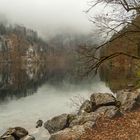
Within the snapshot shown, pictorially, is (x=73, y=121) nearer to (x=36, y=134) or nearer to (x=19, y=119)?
(x=36, y=134)

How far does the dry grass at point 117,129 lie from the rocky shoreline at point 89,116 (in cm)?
87

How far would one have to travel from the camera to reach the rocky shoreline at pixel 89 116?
3419 cm

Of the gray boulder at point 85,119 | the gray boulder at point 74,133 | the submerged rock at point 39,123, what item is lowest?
the submerged rock at point 39,123

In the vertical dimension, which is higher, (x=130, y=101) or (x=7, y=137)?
(x=130, y=101)

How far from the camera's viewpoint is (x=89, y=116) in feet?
123

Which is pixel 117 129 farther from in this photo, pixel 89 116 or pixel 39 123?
pixel 39 123

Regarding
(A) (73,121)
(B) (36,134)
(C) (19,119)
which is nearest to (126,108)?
(A) (73,121)

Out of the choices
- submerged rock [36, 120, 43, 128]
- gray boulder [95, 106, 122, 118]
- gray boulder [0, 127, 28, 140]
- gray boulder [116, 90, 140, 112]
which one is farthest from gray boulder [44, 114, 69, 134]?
gray boulder [116, 90, 140, 112]

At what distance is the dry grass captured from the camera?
27.6m

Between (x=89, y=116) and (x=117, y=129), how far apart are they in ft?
23.3

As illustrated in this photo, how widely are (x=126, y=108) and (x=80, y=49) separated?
1664 cm

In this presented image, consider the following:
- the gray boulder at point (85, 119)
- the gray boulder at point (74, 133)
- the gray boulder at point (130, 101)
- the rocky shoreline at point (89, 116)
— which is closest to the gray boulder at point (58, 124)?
the rocky shoreline at point (89, 116)

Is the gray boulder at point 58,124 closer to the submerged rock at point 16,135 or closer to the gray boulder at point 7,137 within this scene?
the submerged rock at point 16,135

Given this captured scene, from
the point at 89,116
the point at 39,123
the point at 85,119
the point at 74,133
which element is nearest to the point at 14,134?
the point at 39,123
